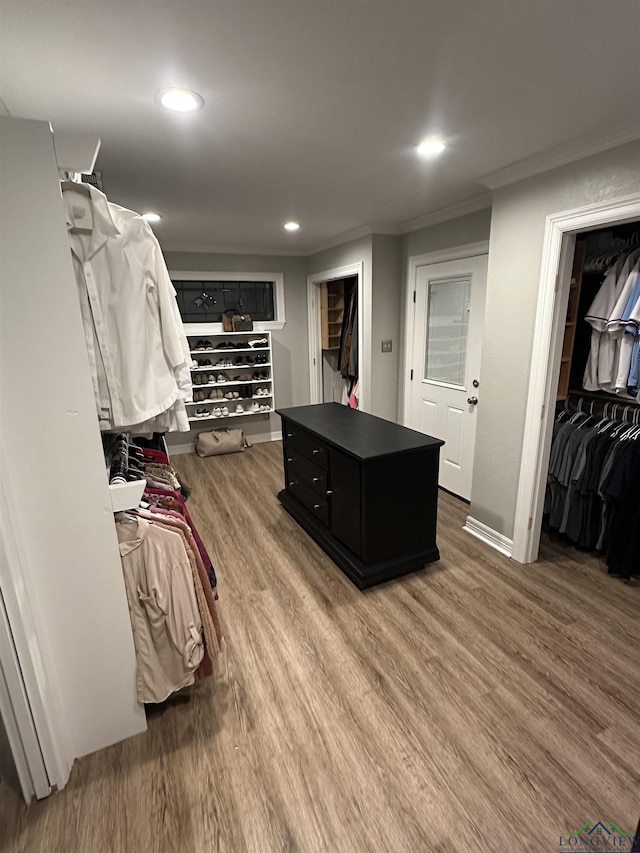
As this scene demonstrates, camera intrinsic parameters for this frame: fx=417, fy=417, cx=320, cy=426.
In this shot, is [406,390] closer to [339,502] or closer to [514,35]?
[339,502]

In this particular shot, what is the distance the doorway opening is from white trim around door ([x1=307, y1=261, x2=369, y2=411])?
44 cm

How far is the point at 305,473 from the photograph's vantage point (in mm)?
3098

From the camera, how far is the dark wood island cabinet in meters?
2.37

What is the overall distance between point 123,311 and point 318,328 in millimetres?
3902

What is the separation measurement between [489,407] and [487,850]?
7.14 feet

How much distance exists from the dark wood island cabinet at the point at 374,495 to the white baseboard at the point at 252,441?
2.50m

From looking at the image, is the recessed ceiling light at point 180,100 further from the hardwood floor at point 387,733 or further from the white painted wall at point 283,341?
the white painted wall at point 283,341

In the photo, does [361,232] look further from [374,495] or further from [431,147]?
[374,495]

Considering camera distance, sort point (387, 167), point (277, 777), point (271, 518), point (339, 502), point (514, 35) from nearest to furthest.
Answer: point (514, 35) < point (277, 777) < point (387, 167) < point (339, 502) < point (271, 518)

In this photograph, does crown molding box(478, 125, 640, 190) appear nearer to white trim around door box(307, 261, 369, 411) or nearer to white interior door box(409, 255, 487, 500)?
white interior door box(409, 255, 487, 500)

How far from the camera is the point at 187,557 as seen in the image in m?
1.59

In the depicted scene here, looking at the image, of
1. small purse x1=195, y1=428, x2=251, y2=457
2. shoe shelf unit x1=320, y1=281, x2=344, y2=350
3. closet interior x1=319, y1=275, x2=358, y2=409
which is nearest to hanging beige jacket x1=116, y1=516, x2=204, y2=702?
closet interior x1=319, y1=275, x2=358, y2=409

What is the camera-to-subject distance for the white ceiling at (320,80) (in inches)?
44.2

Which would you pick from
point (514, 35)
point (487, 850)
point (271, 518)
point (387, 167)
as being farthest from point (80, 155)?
point (271, 518)
